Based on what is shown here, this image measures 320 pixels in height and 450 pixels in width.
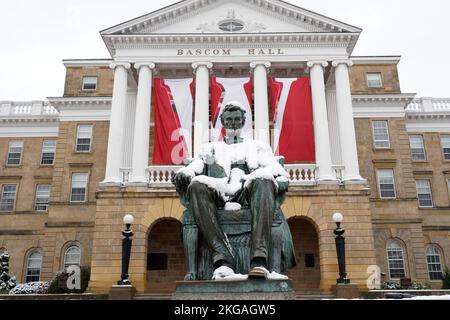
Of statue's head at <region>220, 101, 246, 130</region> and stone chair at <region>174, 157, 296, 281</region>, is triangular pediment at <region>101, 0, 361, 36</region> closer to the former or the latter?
statue's head at <region>220, 101, 246, 130</region>

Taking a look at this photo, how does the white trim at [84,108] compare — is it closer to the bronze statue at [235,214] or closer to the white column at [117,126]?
the white column at [117,126]

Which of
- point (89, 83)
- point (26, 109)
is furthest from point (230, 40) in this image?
point (26, 109)

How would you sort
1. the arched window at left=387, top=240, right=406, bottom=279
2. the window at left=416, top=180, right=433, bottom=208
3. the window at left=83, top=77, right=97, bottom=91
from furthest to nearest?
1. the window at left=83, top=77, right=97, bottom=91
2. the window at left=416, top=180, right=433, bottom=208
3. the arched window at left=387, top=240, right=406, bottom=279

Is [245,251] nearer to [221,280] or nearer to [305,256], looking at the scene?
[221,280]

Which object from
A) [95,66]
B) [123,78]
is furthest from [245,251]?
[95,66]

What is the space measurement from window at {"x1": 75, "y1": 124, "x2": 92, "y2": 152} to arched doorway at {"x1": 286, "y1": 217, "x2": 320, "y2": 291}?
16.2 m

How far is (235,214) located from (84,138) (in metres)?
29.7

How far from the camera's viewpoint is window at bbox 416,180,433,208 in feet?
114

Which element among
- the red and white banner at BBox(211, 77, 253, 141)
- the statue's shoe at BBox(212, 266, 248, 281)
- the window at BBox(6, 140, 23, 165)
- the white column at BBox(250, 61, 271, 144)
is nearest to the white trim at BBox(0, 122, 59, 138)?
the window at BBox(6, 140, 23, 165)

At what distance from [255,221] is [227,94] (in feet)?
64.0

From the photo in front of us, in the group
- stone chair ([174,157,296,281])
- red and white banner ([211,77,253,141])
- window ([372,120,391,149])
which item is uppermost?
window ([372,120,391,149])

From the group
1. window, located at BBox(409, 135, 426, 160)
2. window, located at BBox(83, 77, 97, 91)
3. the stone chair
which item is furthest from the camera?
window, located at BBox(409, 135, 426, 160)

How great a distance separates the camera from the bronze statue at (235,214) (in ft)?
17.7

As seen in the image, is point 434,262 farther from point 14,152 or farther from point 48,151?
point 14,152
